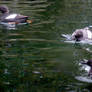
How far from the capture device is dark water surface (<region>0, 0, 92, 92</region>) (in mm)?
11273

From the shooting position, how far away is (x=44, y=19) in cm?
2106

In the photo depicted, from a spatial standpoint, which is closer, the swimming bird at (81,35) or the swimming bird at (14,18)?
the swimming bird at (81,35)

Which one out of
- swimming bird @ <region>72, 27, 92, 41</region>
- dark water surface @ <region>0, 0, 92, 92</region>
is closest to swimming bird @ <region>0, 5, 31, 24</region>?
dark water surface @ <region>0, 0, 92, 92</region>

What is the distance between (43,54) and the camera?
14.3m

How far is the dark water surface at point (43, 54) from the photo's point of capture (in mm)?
11273

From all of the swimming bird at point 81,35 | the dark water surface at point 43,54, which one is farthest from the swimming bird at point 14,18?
the swimming bird at point 81,35

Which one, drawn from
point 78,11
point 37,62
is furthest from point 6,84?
point 78,11

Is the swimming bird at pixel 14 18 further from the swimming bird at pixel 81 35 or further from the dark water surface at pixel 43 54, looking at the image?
the swimming bird at pixel 81 35

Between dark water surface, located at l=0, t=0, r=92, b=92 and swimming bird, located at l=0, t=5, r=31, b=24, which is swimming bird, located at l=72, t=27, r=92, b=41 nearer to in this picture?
dark water surface, located at l=0, t=0, r=92, b=92

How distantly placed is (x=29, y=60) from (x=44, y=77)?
1.81 m

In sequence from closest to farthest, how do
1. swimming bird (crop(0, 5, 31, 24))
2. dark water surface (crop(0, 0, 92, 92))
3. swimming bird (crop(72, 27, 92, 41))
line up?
1. dark water surface (crop(0, 0, 92, 92))
2. swimming bird (crop(72, 27, 92, 41))
3. swimming bird (crop(0, 5, 31, 24))

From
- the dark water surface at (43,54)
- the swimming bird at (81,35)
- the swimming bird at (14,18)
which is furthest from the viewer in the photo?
the swimming bird at (14,18)

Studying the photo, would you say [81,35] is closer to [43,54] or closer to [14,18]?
[43,54]

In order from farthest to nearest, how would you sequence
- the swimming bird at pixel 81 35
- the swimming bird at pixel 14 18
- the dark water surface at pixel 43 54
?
the swimming bird at pixel 14 18
the swimming bird at pixel 81 35
the dark water surface at pixel 43 54
